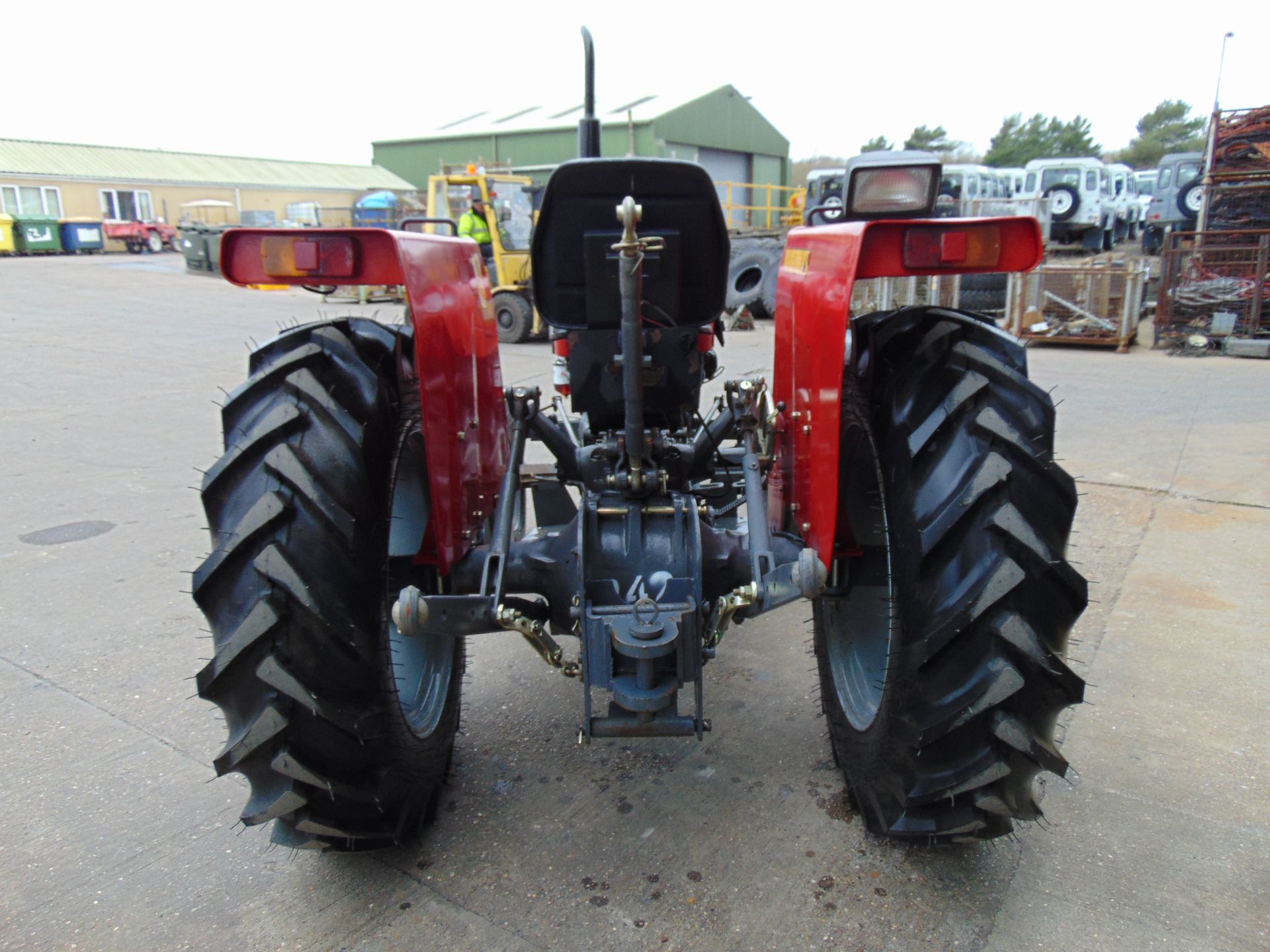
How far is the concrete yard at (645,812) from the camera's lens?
7.36 ft

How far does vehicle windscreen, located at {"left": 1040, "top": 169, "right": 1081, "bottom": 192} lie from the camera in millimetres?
26047

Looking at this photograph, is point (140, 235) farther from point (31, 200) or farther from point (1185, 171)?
point (1185, 171)

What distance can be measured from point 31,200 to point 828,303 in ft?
151

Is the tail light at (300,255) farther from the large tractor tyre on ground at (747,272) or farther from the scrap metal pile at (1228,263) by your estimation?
the large tractor tyre on ground at (747,272)

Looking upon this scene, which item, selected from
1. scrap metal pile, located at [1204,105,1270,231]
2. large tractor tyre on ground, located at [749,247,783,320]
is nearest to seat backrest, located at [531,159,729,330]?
large tractor tyre on ground, located at [749,247,783,320]

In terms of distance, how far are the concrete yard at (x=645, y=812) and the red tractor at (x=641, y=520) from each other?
216 millimetres

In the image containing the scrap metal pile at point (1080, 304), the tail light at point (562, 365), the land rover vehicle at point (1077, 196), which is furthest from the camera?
the land rover vehicle at point (1077, 196)

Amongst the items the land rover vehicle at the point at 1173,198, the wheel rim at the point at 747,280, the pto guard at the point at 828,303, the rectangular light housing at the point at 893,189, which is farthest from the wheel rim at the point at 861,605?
the land rover vehicle at the point at 1173,198

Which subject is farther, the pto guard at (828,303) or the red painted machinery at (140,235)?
the red painted machinery at (140,235)

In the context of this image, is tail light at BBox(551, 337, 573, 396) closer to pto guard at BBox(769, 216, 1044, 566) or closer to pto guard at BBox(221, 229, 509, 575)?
pto guard at BBox(221, 229, 509, 575)

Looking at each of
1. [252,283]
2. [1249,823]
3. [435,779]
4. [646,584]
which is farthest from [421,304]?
[1249,823]

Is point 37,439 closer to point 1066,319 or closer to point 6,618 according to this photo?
point 6,618

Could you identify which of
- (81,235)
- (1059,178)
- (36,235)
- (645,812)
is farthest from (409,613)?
(81,235)

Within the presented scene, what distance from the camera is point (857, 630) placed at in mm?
3008
